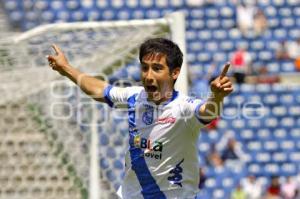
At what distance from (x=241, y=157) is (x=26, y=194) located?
6.83 metres

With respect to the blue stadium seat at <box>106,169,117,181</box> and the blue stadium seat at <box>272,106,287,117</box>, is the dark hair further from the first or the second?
the blue stadium seat at <box>272,106,287,117</box>

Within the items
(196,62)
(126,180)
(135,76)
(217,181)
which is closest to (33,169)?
(135,76)

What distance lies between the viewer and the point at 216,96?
3.15m

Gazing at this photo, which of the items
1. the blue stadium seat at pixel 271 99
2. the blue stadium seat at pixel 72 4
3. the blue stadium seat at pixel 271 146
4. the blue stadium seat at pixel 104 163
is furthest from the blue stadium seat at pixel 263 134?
the blue stadium seat at pixel 104 163

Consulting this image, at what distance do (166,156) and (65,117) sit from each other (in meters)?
2.39

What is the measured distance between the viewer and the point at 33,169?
564 centimetres

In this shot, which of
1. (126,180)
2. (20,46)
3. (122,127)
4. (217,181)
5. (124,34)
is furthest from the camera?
(217,181)

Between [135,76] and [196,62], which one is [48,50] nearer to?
[135,76]

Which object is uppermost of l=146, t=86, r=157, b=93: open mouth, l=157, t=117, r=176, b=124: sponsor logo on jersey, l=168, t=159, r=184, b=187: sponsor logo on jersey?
l=146, t=86, r=157, b=93: open mouth

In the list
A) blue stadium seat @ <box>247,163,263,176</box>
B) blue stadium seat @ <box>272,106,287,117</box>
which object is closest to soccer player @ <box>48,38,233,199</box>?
blue stadium seat @ <box>247,163,263,176</box>

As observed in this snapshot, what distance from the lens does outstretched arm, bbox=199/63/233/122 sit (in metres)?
3.10

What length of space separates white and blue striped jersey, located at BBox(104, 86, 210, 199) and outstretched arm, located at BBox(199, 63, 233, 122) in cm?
19

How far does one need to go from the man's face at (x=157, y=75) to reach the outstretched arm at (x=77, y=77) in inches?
15.4

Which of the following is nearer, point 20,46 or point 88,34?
point 20,46
